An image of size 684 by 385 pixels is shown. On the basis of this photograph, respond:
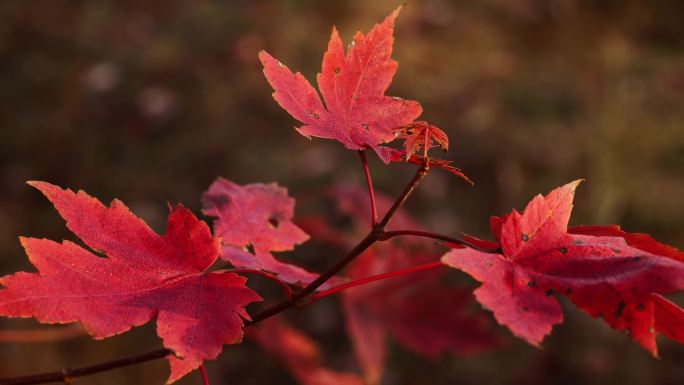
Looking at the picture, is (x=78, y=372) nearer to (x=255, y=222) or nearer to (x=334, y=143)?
(x=255, y=222)

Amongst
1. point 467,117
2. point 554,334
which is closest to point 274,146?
point 467,117

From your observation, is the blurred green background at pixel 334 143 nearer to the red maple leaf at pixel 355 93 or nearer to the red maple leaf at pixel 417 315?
the red maple leaf at pixel 417 315

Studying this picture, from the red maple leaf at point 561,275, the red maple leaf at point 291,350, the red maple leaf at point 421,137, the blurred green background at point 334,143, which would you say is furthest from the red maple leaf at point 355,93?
the blurred green background at point 334,143

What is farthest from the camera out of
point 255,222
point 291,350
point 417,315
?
point 291,350

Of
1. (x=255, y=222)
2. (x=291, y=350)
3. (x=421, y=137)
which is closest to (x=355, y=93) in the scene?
(x=421, y=137)

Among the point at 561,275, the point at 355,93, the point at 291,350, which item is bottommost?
the point at 291,350

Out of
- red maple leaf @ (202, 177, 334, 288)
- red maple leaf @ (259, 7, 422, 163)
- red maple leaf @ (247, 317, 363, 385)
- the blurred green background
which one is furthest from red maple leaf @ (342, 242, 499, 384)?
the blurred green background
